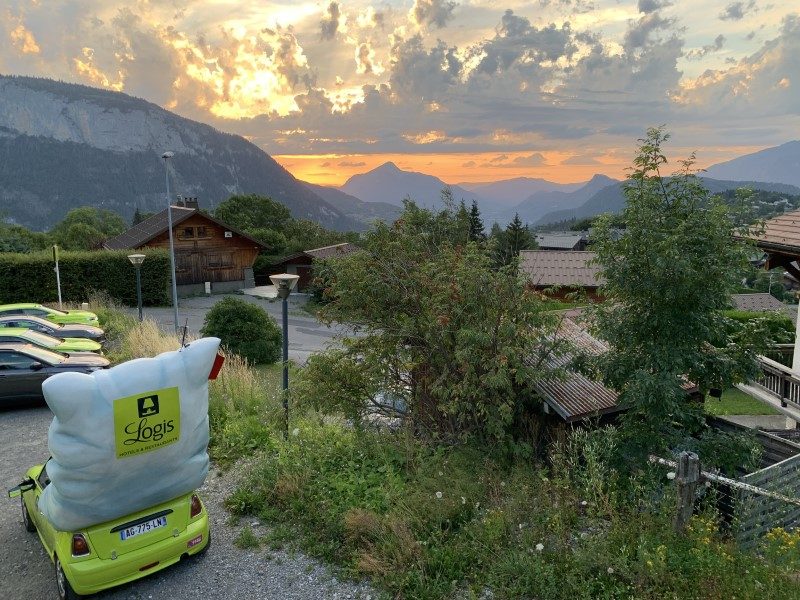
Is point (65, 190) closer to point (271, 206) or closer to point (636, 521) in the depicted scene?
point (271, 206)

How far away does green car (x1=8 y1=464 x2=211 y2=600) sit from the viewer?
5336 millimetres

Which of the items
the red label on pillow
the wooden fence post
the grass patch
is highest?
the red label on pillow

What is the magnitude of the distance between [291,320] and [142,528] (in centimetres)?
2686

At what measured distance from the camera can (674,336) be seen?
6.81 m

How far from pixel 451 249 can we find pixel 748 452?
513 centimetres

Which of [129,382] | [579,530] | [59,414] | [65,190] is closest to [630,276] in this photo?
[579,530]

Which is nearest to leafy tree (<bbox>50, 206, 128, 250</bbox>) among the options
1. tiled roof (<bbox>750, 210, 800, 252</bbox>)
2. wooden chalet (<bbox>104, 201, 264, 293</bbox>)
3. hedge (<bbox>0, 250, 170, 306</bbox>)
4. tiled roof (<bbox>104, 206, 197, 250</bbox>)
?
tiled roof (<bbox>104, 206, 197, 250</bbox>)

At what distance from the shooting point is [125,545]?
552cm

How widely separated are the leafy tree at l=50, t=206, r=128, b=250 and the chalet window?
14447 millimetres

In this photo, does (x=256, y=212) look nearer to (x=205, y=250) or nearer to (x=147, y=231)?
(x=147, y=231)

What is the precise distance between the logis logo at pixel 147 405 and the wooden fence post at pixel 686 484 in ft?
16.6

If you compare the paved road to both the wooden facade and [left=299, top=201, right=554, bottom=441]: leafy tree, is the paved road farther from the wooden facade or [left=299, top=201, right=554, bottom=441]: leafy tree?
[left=299, top=201, right=554, bottom=441]: leafy tree

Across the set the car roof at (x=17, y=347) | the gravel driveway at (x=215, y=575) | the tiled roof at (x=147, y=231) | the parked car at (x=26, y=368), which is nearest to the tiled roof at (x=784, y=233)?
the gravel driveway at (x=215, y=575)

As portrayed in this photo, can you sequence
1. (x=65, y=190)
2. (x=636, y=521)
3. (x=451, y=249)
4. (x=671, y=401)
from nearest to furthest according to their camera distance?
(x=636, y=521)
(x=671, y=401)
(x=451, y=249)
(x=65, y=190)
